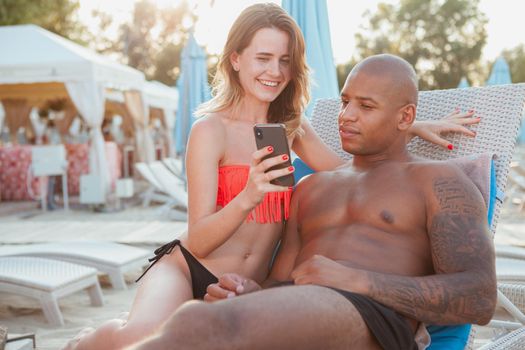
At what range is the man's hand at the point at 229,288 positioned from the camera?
208cm

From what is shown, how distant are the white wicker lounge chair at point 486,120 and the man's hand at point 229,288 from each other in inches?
44.6

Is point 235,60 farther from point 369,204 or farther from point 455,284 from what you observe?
point 455,284

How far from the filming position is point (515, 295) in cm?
347

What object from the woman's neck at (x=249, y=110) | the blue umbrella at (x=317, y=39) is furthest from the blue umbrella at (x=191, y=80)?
the woman's neck at (x=249, y=110)

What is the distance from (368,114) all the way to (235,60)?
0.65 metres

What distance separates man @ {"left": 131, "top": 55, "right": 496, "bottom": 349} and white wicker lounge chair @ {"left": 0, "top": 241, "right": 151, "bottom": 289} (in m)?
2.85

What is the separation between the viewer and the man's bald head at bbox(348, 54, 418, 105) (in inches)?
93.3

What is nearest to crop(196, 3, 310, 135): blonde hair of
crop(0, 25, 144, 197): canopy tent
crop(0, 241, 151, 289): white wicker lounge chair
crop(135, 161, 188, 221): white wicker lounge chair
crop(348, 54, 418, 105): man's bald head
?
crop(348, 54, 418, 105): man's bald head

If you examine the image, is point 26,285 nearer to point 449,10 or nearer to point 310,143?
point 310,143

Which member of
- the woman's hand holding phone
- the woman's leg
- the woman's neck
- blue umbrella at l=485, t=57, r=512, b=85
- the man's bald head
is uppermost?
blue umbrella at l=485, t=57, r=512, b=85

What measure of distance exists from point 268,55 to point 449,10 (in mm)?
46649

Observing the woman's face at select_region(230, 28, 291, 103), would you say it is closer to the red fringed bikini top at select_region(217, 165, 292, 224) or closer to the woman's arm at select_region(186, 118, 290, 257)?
the woman's arm at select_region(186, 118, 290, 257)

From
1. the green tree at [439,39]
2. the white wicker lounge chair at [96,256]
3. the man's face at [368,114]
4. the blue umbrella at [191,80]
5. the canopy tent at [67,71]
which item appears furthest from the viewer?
the green tree at [439,39]

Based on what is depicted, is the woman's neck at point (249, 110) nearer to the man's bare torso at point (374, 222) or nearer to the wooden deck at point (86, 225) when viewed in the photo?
the man's bare torso at point (374, 222)
